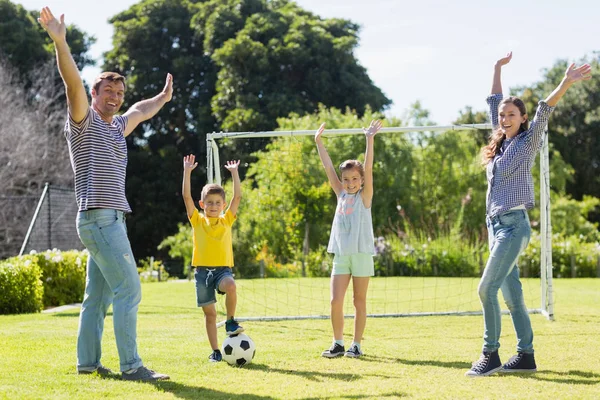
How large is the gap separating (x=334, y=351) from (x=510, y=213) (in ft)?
5.85

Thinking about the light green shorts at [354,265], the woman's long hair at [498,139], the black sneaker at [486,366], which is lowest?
the black sneaker at [486,366]

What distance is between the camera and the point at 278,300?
12219 millimetres

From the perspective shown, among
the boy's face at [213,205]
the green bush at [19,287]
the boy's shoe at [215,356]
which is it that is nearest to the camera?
the boy's shoe at [215,356]

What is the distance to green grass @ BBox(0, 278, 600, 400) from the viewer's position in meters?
4.54

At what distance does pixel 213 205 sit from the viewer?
5.92 meters

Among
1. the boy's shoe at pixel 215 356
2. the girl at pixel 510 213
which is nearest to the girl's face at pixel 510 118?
the girl at pixel 510 213

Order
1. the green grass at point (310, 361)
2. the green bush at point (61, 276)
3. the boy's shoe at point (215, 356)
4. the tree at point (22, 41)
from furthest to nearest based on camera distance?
the tree at point (22, 41) → the green bush at point (61, 276) → the boy's shoe at point (215, 356) → the green grass at point (310, 361)

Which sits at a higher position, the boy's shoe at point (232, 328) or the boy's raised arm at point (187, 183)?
the boy's raised arm at point (187, 183)

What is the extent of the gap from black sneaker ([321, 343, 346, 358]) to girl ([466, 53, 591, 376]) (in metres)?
1.21

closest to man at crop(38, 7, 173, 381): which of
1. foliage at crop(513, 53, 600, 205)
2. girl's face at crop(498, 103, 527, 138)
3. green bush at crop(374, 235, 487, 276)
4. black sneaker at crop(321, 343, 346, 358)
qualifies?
black sneaker at crop(321, 343, 346, 358)

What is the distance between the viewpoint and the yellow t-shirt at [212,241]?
5824 mm

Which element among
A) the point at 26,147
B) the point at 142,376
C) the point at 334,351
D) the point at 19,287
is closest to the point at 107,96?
the point at 142,376

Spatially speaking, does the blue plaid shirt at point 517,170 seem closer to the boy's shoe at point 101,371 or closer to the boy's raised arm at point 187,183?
the boy's raised arm at point 187,183

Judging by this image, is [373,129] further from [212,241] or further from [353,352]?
[353,352]
